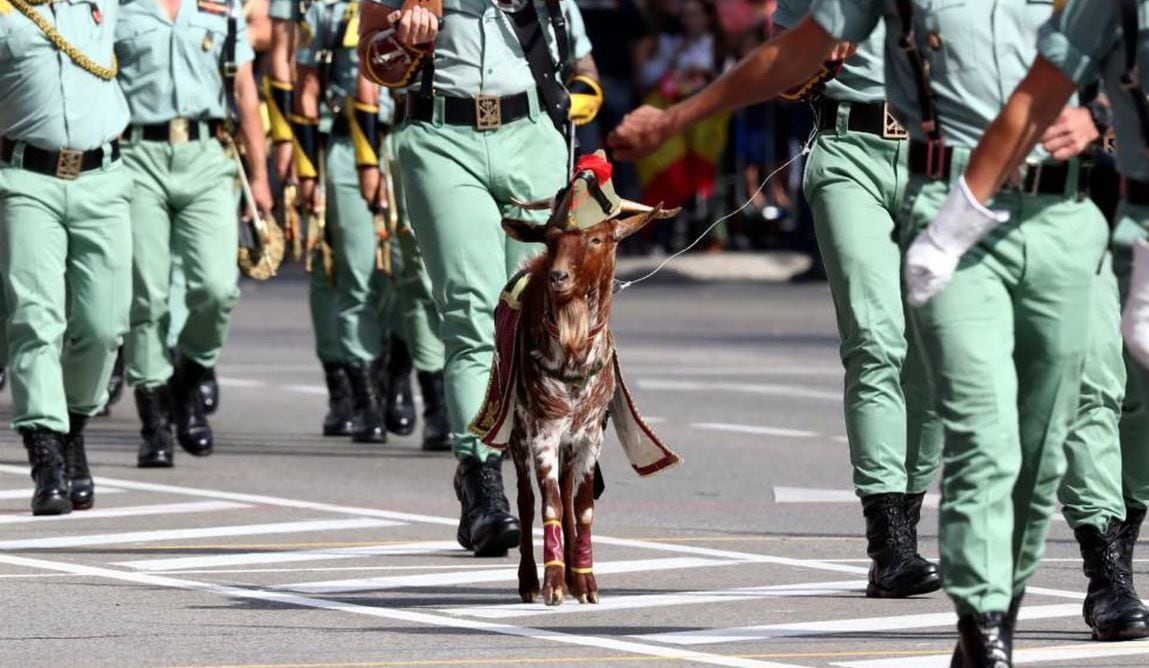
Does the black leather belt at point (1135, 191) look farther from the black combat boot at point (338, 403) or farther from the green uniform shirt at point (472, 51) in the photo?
the black combat boot at point (338, 403)

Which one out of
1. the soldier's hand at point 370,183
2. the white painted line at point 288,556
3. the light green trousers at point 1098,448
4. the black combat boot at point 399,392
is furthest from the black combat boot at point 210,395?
the light green trousers at point 1098,448

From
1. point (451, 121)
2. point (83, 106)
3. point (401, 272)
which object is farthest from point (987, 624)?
point (401, 272)

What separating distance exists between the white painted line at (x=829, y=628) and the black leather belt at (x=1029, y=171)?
63.2 inches

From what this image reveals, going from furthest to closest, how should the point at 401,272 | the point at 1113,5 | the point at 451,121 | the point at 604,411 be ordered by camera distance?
1. the point at 401,272
2. the point at 451,121
3. the point at 604,411
4. the point at 1113,5

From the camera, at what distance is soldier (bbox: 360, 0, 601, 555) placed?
10.0m

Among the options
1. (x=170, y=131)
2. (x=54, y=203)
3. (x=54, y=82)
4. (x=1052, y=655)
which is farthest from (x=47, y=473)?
(x=1052, y=655)

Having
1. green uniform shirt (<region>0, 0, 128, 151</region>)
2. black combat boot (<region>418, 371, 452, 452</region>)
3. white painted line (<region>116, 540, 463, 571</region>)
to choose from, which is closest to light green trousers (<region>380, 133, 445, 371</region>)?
black combat boot (<region>418, 371, 452, 452</region>)

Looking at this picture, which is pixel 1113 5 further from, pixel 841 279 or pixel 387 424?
pixel 387 424

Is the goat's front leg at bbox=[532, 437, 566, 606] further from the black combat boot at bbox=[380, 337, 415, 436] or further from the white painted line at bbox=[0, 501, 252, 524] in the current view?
the black combat boot at bbox=[380, 337, 415, 436]

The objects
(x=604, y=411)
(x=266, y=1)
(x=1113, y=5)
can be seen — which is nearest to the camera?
(x=1113, y=5)

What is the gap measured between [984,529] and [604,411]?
222cm

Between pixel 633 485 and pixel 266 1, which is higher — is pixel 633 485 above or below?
below

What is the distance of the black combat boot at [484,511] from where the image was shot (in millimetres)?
9844

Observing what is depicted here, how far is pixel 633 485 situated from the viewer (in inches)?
505
